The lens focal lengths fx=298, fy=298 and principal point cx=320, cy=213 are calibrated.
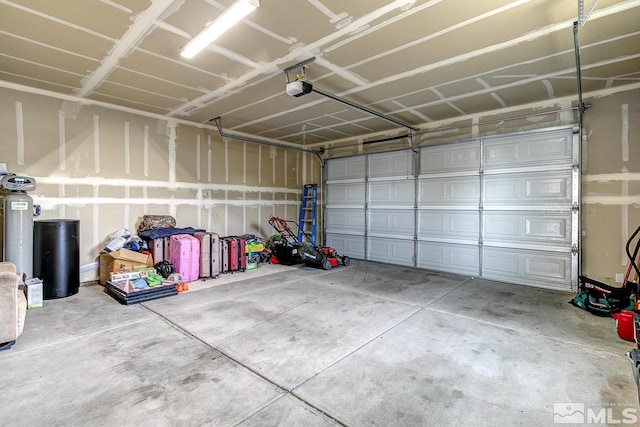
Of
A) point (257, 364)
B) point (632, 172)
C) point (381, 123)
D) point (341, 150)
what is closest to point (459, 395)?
point (257, 364)

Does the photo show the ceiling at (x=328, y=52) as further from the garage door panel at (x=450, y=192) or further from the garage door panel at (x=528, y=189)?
the garage door panel at (x=450, y=192)

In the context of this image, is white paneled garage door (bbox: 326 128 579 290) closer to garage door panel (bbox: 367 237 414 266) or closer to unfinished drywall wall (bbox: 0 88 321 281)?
garage door panel (bbox: 367 237 414 266)

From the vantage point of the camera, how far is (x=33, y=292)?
378 centimetres

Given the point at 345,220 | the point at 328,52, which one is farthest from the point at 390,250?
the point at 328,52

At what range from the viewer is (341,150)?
25.8 feet

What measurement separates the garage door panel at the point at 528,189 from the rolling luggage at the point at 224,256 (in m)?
4.95

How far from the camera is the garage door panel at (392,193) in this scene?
6.55 m

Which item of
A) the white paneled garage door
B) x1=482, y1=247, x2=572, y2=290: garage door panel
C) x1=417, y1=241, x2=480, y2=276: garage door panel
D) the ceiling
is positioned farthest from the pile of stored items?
x1=482, y1=247, x2=572, y2=290: garage door panel

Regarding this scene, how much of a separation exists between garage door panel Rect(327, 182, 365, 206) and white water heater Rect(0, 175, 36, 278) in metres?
5.77

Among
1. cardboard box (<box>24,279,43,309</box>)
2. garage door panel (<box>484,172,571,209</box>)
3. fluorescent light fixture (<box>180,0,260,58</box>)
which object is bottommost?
cardboard box (<box>24,279,43,309</box>)

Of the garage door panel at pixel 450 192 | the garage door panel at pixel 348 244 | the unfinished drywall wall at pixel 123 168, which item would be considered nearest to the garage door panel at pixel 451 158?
the garage door panel at pixel 450 192

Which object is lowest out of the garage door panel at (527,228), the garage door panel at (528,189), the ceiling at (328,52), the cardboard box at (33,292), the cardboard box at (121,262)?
the cardboard box at (33,292)

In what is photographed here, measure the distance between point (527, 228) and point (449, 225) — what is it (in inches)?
51.2

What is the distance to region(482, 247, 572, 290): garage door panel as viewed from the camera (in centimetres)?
480
